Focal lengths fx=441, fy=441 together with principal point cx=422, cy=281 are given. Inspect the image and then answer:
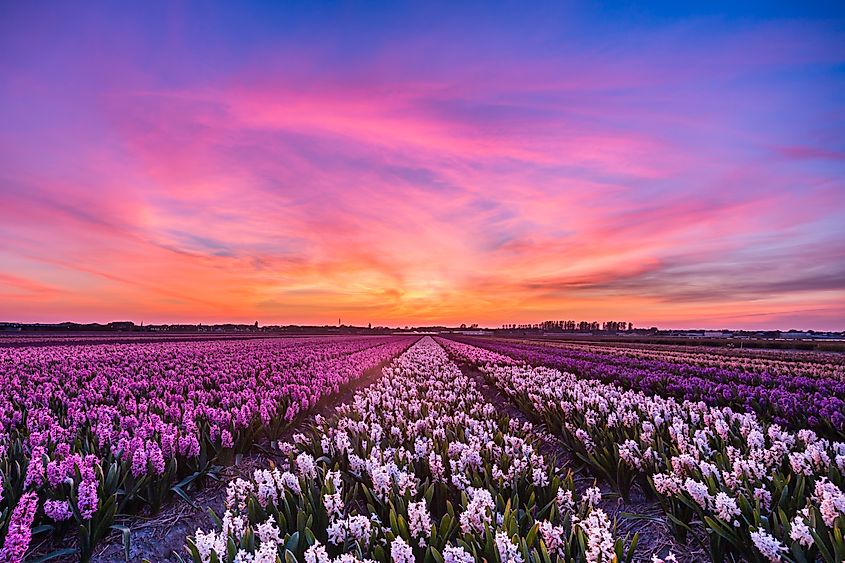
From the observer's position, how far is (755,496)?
12.1 feet

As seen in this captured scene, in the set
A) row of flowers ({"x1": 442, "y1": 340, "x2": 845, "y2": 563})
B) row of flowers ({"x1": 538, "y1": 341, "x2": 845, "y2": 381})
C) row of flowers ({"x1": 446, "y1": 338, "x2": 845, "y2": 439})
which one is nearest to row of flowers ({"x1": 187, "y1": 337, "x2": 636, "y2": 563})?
row of flowers ({"x1": 442, "y1": 340, "x2": 845, "y2": 563})

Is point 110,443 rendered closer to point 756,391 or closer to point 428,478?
point 428,478

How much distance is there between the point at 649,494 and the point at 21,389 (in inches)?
504

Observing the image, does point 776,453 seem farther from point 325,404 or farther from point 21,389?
point 21,389

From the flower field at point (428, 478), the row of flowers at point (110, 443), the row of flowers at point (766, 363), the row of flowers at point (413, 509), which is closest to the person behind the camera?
the row of flowers at point (413, 509)

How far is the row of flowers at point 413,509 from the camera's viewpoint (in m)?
2.81

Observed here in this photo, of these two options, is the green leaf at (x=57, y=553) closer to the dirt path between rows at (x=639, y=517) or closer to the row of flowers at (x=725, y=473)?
the dirt path between rows at (x=639, y=517)

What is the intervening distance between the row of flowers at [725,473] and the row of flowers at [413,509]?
2.55 ft

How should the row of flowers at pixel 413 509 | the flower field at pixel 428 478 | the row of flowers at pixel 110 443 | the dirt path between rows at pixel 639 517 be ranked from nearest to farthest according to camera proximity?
the row of flowers at pixel 413 509
the flower field at pixel 428 478
the row of flowers at pixel 110 443
the dirt path between rows at pixel 639 517

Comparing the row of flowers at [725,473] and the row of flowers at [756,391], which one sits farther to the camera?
the row of flowers at [756,391]

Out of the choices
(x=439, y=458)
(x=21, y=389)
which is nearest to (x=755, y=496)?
(x=439, y=458)

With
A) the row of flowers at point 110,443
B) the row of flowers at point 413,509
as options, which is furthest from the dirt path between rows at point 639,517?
the row of flowers at point 110,443

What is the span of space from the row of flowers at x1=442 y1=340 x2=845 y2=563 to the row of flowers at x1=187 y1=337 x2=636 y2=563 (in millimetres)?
776

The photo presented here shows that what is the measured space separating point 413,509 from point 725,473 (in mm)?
2991
